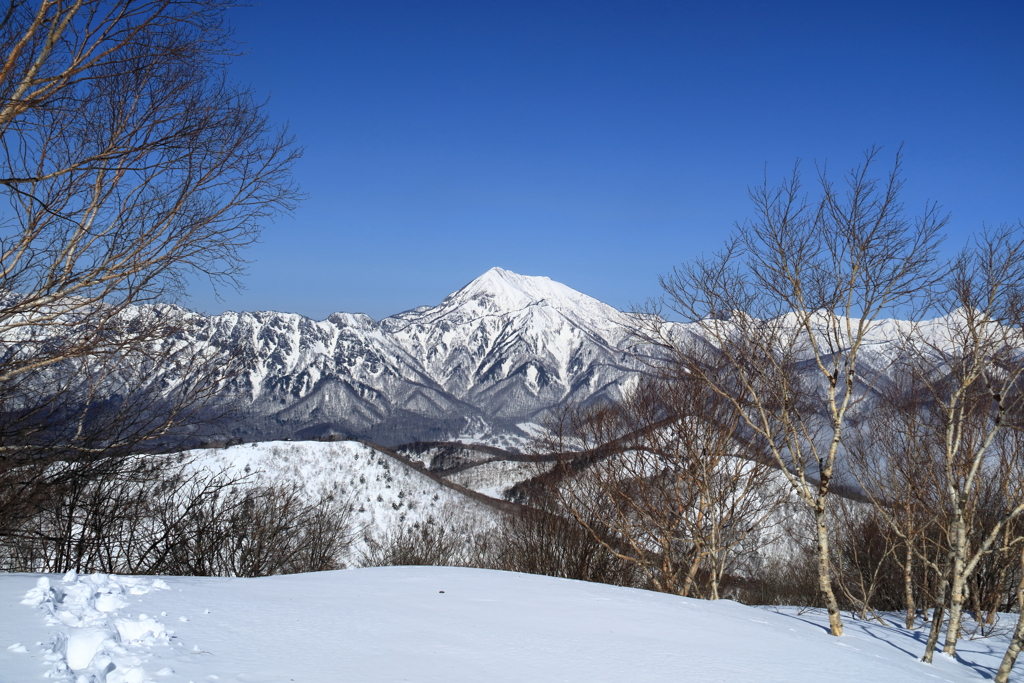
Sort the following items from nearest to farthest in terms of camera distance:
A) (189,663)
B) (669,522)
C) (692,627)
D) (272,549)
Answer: (189,663)
(692,627)
(669,522)
(272,549)

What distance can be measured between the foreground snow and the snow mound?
1 cm

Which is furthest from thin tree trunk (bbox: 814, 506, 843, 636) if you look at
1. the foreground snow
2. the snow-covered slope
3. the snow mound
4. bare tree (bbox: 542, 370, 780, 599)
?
the snow-covered slope

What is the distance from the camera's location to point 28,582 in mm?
5242

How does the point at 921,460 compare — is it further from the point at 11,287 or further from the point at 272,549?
the point at 272,549

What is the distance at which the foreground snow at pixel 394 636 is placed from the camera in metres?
3.93

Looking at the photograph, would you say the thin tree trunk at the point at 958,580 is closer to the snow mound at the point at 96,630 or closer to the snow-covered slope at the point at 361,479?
the snow mound at the point at 96,630

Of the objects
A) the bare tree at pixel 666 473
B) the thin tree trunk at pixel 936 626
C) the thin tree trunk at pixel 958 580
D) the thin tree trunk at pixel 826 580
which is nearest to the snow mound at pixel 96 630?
the thin tree trunk at pixel 826 580

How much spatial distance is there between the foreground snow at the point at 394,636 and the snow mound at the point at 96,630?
0.04ft

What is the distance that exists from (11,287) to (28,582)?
2760mm

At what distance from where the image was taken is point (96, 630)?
4.11 m

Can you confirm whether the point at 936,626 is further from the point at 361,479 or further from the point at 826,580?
the point at 361,479

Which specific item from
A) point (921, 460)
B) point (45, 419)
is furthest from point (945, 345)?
point (45, 419)

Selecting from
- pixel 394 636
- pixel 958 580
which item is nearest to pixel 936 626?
pixel 958 580

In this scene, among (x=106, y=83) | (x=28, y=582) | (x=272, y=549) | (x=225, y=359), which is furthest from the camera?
(x=272, y=549)
